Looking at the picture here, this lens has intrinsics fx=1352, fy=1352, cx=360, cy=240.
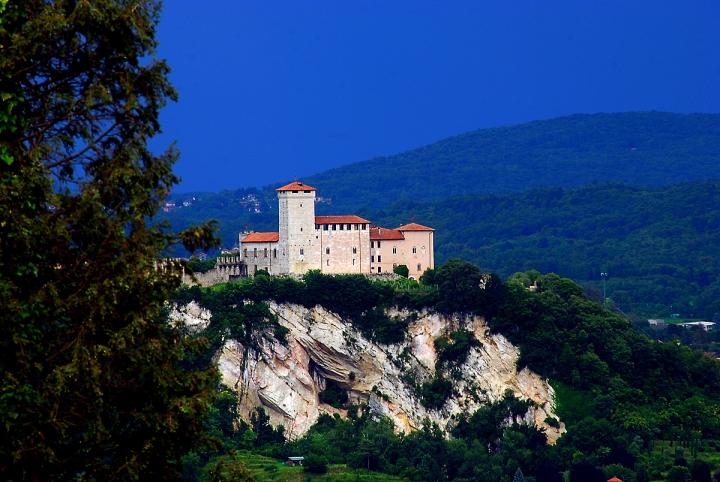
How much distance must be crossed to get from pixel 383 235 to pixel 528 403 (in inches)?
460

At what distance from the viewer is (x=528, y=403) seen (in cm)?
7112

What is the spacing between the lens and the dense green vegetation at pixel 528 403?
2616 inches

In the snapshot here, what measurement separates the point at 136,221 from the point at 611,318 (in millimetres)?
59941

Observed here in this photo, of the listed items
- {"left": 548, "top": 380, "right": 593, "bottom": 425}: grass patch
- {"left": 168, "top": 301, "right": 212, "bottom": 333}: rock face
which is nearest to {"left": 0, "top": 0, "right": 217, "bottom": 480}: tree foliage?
{"left": 168, "top": 301, "right": 212, "bottom": 333}: rock face

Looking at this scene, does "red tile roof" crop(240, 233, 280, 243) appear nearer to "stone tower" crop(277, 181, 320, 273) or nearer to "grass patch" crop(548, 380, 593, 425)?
"stone tower" crop(277, 181, 320, 273)

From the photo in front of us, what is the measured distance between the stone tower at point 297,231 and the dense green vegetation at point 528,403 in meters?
1.11

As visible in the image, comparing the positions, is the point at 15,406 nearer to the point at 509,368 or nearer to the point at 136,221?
the point at 136,221

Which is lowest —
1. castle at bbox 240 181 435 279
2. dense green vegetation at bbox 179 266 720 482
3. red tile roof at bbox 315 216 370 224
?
dense green vegetation at bbox 179 266 720 482

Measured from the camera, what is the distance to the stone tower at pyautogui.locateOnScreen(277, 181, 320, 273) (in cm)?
6919

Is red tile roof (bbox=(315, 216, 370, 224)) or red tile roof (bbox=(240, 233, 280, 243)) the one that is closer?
red tile roof (bbox=(315, 216, 370, 224))

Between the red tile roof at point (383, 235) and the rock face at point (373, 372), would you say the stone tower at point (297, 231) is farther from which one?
the red tile roof at point (383, 235)

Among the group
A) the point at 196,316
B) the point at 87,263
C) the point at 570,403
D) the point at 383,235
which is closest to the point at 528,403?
the point at 570,403

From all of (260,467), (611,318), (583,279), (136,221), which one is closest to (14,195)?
(136,221)

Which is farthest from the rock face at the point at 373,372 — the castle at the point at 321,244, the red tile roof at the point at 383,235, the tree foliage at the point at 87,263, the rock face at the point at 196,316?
the tree foliage at the point at 87,263
